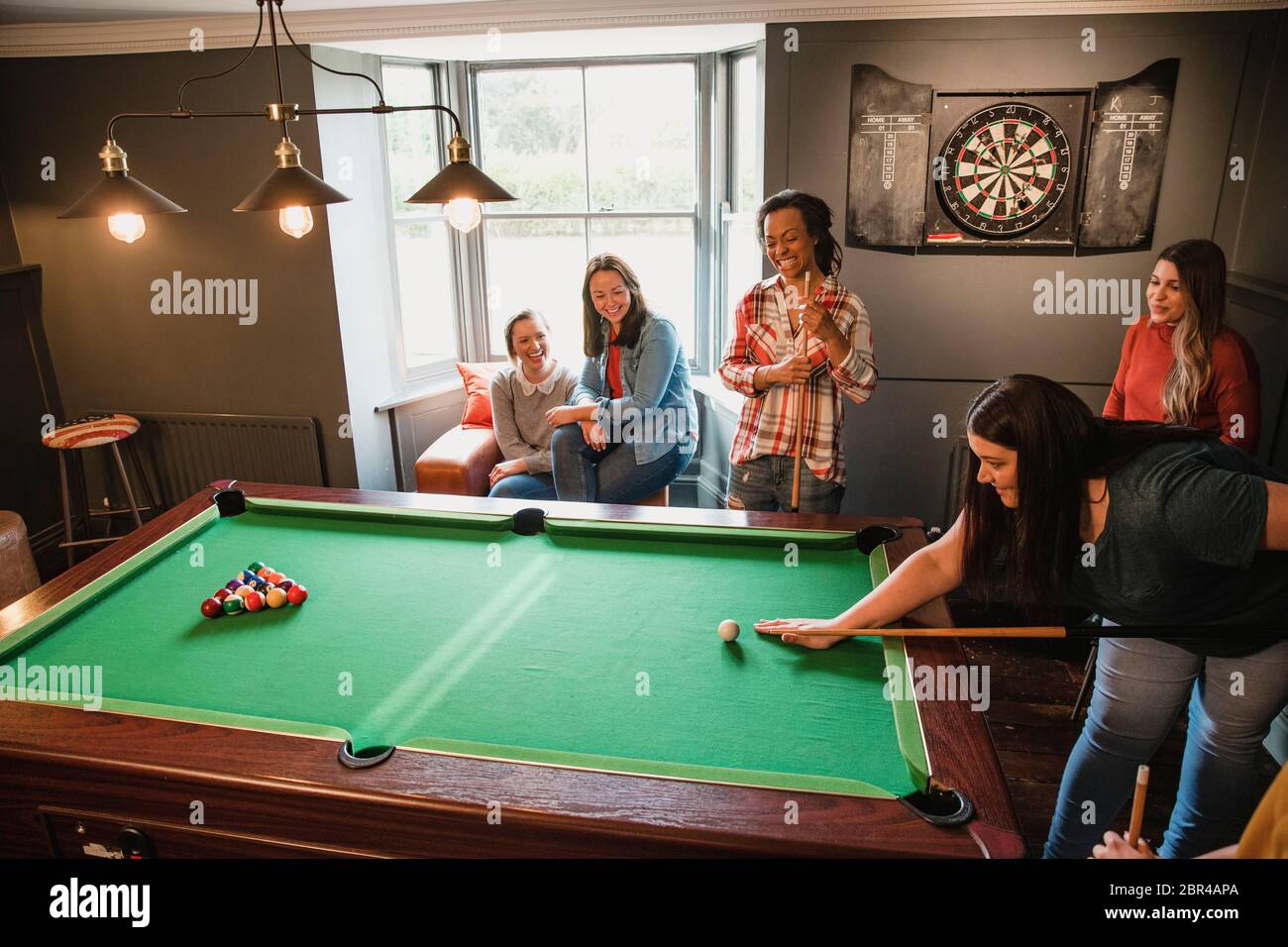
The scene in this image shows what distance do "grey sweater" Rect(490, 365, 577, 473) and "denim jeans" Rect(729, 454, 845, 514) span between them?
3.61 ft

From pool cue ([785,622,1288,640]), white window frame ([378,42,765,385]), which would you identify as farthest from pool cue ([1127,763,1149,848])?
white window frame ([378,42,765,385])

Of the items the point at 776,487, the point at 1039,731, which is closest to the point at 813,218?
the point at 776,487

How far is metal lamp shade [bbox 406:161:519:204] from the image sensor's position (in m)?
1.96

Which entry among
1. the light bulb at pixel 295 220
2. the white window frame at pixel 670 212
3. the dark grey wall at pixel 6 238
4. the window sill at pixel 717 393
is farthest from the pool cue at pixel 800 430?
the dark grey wall at pixel 6 238

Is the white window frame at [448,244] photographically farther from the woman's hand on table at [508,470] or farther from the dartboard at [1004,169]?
the dartboard at [1004,169]

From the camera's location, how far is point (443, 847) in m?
1.40

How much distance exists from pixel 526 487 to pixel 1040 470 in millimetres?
2316

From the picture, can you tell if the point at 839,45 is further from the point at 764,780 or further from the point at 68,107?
the point at 68,107

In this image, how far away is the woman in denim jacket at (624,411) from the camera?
333cm

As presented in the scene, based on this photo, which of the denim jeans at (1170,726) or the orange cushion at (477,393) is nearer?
the denim jeans at (1170,726)

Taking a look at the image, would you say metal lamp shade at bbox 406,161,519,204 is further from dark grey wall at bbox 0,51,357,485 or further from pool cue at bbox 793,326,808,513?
dark grey wall at bbox 0,51,357,485

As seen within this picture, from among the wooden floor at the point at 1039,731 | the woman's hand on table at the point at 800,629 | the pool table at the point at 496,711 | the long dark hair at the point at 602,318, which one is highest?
the long dark hair at the point at 602,318

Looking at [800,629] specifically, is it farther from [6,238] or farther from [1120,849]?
[6,238]
